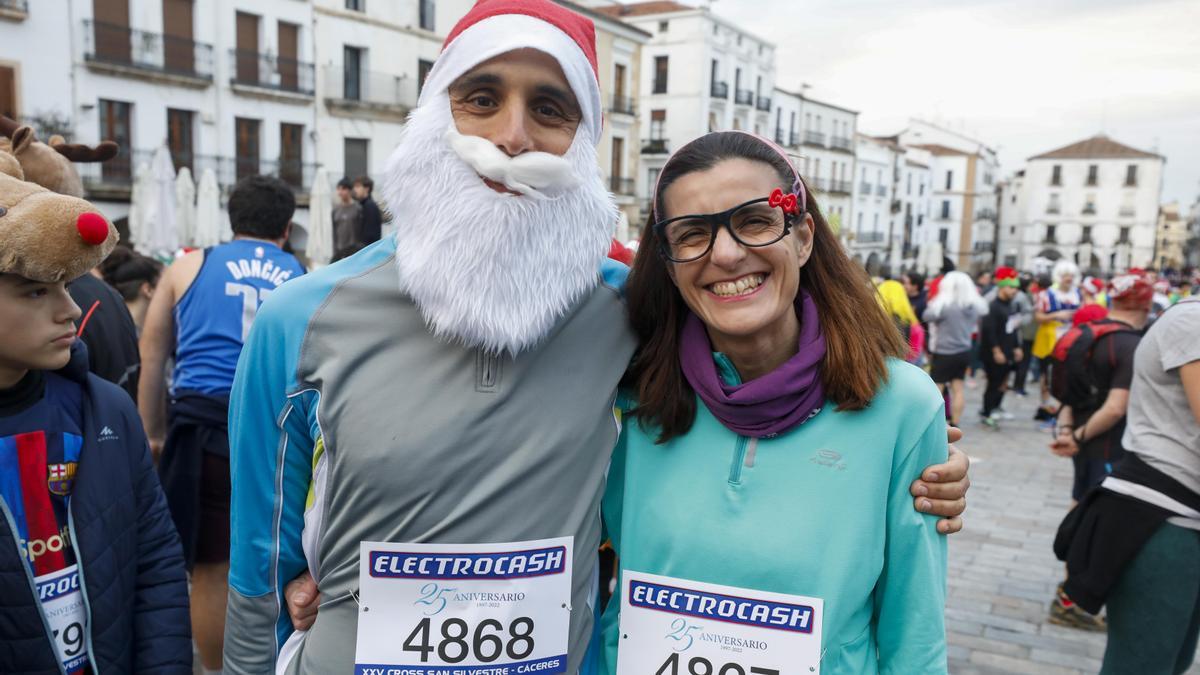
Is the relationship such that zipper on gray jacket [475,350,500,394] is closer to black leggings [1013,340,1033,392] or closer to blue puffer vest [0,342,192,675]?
blue puffer vest [0,342,192,675]

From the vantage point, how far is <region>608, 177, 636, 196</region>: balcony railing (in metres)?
37.2

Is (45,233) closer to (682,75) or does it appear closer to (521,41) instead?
(521,41)

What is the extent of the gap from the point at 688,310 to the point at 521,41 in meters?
0.74

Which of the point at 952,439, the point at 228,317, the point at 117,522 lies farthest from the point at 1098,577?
the point at 228,317

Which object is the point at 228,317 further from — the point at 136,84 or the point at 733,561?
the point at 136,84

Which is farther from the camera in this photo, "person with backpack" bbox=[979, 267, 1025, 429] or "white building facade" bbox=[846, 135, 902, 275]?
"white building facade" bbox=[846, 135, 902, 275]

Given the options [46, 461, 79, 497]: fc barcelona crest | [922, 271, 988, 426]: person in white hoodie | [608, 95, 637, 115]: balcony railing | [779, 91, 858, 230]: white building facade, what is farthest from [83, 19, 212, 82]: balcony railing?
[779, 91, 858, 230]: white building facade

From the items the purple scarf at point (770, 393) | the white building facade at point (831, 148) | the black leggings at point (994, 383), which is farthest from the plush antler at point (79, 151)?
the white building facade at point (831, 148)

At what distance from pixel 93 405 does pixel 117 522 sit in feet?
0.95

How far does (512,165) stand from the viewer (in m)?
1.77

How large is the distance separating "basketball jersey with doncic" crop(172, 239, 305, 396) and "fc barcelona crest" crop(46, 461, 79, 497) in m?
1.78

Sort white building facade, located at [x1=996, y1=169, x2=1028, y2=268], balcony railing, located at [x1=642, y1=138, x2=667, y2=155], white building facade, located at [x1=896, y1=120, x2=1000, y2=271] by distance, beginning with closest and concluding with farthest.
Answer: balcony railing, located at [x1=642, y1=138, x2=667, y2=155]
white building facade, located at [x1=896, y1=120, x2=1000, y2=271]
white building facade, located at [x1=996, y1=169, x2=1028, y2=268]

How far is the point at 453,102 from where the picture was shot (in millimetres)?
1869

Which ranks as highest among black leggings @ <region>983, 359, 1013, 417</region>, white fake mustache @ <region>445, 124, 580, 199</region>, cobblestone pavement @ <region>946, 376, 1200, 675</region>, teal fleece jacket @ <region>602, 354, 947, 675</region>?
white fake mustache @ <region>445, 124, 580, 199</region>
